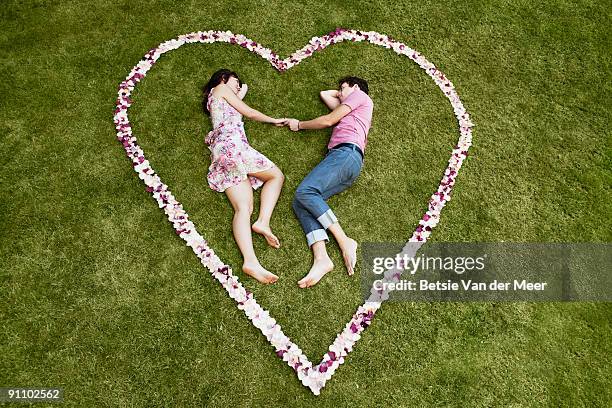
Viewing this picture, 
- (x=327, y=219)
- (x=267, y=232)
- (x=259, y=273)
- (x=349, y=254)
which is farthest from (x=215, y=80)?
(x=349, y=254)

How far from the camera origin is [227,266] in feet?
18.9

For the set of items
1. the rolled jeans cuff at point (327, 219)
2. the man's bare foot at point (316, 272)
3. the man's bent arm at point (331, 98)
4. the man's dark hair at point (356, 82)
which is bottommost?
the man's bare foot at point (316, 272)

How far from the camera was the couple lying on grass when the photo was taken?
601cm

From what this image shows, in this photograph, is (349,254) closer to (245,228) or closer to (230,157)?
(245,228)

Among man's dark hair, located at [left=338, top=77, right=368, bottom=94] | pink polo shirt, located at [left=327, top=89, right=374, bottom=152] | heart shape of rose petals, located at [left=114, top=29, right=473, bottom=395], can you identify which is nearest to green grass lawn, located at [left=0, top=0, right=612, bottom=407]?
heart shape of rose petals, located at [left=114, top=29, right=473, bottom=395]

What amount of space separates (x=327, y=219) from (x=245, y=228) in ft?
3.35

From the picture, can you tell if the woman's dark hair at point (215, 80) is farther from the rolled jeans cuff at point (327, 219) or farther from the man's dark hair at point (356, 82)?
the rolled jeans cuff at point (327, 219)

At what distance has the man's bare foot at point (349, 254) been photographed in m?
6.00

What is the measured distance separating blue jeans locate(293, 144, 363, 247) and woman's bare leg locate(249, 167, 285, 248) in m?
0.30

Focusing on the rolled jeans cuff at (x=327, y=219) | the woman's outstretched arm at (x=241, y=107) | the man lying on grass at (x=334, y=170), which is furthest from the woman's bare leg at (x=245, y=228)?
the woman's outstretched arm at (x=241, y=107)

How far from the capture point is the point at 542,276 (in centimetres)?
634

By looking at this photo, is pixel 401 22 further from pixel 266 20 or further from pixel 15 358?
pixel 15 358

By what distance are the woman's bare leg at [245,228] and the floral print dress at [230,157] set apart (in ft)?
0.39

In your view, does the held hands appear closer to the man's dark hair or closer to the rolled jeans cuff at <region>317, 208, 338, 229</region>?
the man's dark hair
